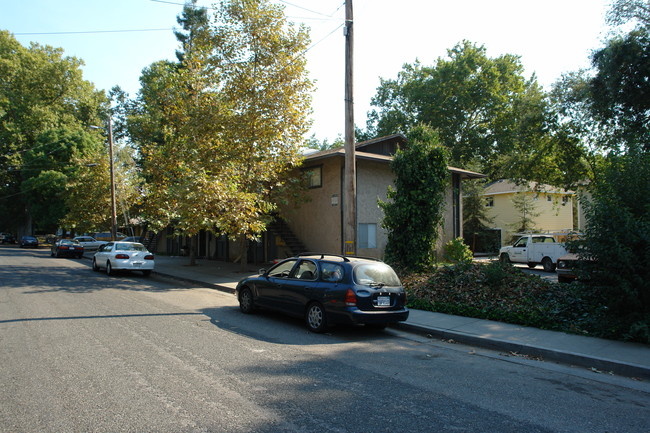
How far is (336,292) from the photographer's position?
8.05 meters

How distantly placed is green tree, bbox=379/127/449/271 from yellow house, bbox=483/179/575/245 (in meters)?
22.5

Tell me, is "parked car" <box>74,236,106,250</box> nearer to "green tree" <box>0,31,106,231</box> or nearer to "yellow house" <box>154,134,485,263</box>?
"green tree" <box>0,31,106,231</box>

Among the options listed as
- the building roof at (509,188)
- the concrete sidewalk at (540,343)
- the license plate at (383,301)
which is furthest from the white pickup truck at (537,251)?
the license plate at (383,301)

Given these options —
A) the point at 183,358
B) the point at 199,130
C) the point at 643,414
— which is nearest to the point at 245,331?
the point at 183,358

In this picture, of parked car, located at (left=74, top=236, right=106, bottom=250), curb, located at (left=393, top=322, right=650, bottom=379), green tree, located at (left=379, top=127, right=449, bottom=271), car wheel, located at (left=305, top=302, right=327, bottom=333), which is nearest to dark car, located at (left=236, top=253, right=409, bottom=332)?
car wheel, located at (left=305, top=302, right=327, bottom=333)

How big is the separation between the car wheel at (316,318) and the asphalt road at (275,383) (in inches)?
10.9

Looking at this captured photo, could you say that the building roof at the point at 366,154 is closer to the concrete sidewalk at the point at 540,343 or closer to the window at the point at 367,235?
the window at the point at 367,235

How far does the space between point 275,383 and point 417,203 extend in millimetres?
9423

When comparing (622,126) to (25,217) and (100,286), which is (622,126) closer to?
(100,286)

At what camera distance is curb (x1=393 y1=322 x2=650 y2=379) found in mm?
6137

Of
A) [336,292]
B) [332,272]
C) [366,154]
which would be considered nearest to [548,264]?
[366,154]

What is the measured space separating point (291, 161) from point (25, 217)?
177ft

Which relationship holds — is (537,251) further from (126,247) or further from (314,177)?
(126,247)

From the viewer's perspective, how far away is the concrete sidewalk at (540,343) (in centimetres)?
638
